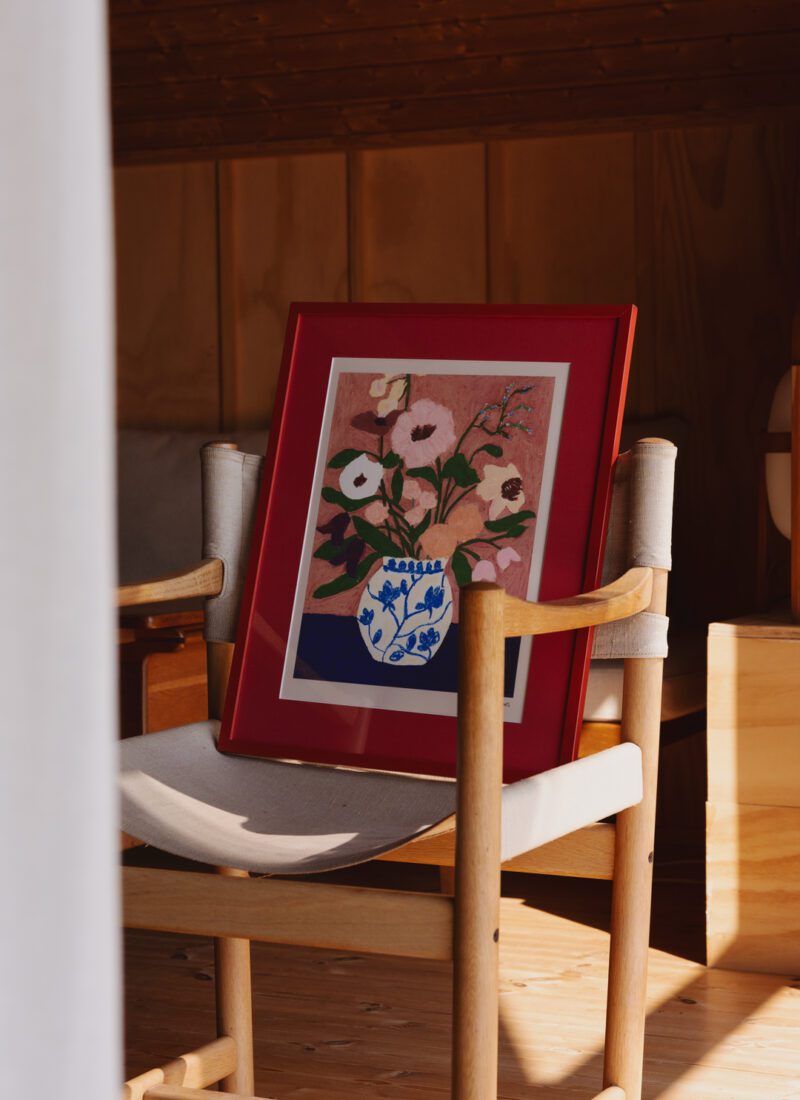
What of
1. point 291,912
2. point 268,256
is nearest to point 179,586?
point 291,912

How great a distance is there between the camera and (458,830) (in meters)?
1.04

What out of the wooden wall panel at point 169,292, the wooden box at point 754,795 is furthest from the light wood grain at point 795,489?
the wooden wall panel at point 169,292

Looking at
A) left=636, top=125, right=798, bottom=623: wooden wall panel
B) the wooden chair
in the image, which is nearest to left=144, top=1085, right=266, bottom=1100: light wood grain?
the wooden chair

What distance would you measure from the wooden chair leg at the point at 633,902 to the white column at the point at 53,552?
1.06 m

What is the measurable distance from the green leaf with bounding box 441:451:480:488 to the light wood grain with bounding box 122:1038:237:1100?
700 millimetres

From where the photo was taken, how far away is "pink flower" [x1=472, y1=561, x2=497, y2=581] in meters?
1.44

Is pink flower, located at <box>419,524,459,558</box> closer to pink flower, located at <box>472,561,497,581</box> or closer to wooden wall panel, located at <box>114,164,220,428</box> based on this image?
pink flower, located at <box>472,561,497,581</box>

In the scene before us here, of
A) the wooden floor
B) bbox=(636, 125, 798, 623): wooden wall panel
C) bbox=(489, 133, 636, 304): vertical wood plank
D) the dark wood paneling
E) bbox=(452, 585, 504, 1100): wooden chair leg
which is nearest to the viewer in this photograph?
bbox=(452, 585, 504, 1100): wooden chair leg

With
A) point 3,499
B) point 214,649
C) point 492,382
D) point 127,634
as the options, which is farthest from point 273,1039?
point 3,499

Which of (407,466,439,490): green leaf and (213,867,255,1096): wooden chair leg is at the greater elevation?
(407,466,439,490): green leaf

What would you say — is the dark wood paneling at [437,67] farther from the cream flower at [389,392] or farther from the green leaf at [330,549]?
the green leaf at [330,549]

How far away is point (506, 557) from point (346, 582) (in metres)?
0.19

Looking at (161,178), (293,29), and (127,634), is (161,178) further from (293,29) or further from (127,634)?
(127,634)

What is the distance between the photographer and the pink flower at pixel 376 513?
4.92ft
